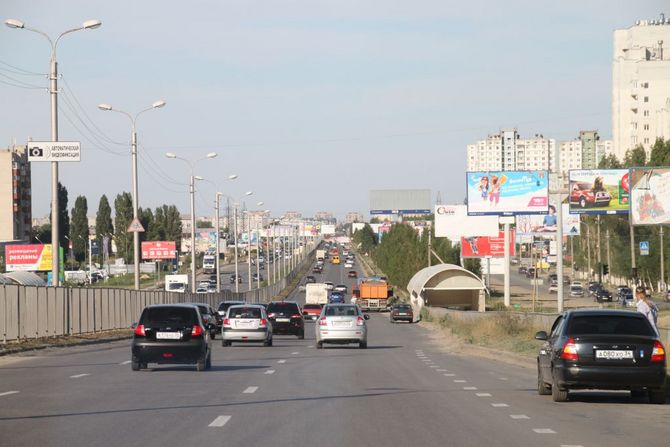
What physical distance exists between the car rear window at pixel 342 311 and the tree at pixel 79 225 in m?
143

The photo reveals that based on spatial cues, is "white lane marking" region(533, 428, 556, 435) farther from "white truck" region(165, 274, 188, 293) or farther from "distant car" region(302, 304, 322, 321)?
"white truck" region(165, 274, 188, 293)

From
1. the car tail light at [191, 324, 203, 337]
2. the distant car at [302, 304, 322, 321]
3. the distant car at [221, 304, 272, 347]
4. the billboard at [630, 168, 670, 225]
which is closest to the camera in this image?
the car tail light at [191, 324, 203, 337]

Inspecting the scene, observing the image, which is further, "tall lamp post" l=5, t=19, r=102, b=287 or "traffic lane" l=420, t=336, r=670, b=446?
"tall lamp post" l=5, t=19, r=102, b=287

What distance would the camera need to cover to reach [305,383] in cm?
2247

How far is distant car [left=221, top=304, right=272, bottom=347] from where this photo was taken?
1608 inches

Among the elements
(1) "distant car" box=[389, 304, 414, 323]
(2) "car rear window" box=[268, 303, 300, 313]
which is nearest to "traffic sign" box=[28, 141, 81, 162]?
(2) "car rear window" box=[268, 303, 300, 313]

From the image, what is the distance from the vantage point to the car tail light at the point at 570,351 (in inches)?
688

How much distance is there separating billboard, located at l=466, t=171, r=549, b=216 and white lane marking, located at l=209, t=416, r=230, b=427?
64.4 metres

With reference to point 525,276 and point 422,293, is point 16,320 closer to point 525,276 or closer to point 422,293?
point 422,293

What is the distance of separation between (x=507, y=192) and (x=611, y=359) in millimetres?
62403

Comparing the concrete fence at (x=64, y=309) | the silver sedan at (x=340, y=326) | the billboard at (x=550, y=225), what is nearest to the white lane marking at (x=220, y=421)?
the concrete fence at (x=64, y=309)

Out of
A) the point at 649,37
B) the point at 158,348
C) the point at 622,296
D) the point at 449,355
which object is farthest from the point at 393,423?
the point at 649,37

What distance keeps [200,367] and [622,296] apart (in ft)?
225

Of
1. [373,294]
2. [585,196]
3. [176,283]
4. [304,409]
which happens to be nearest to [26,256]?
[176,283]
